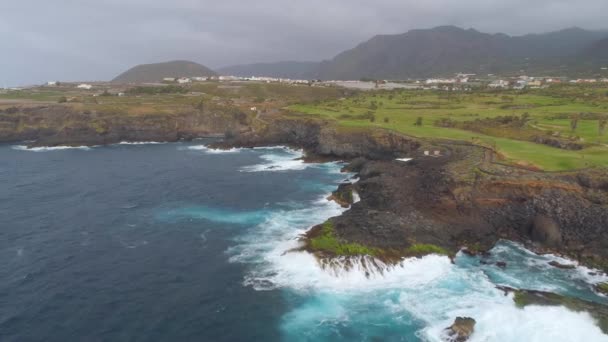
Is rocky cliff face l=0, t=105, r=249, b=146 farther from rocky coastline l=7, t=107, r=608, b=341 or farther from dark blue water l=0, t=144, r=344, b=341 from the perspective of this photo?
rocky coastline l=7, t=107, r=608, b=341

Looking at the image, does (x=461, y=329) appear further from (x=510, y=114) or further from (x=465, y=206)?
(x=510, y=114)

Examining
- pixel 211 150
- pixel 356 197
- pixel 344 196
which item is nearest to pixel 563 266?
pixel 356 197

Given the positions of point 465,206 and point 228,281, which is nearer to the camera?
point 228,281

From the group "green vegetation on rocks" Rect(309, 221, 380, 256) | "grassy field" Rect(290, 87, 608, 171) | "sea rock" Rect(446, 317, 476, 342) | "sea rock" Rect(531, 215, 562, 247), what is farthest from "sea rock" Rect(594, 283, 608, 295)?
"grassy field" Rect(290, 87, 608, 171)

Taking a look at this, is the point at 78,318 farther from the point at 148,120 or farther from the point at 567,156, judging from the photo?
the point at 148,120

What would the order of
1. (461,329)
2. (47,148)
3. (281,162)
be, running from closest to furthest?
(461,329)
(281,162)
(47,148)
